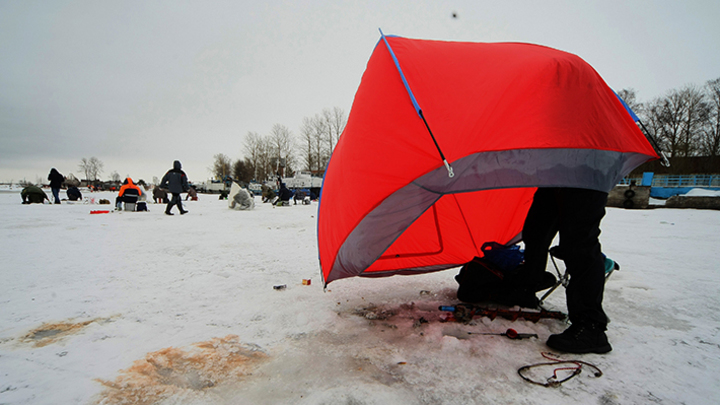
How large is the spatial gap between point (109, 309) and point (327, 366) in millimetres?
2105

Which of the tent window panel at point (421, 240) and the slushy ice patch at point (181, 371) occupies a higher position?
the tent window panel at point (421, 240)

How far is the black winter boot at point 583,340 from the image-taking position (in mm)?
1858

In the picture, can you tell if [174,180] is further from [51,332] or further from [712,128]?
[712,128]

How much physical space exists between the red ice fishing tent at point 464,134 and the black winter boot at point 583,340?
0.89m

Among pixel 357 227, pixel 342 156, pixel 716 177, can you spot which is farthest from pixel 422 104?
pixel 716 177

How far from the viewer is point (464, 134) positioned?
1751mm

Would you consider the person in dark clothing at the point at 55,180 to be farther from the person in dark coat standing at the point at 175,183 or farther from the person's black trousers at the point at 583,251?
the person's black trousers at the point at 583,251

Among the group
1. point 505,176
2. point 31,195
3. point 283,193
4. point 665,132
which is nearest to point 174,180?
point 283,193

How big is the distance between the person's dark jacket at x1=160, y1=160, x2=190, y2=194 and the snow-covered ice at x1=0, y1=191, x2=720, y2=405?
7333 mm

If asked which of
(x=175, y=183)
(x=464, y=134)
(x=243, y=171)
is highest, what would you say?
(x=243, y=171)

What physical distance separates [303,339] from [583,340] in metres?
1.81

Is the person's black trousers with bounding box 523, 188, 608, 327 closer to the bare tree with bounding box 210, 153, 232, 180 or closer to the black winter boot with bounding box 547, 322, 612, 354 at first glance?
the black winter boot with bounding box 547, 322, 612, 354

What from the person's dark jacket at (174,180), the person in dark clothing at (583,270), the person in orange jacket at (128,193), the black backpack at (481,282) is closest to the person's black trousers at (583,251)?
the person in dark clothing at (583,270)

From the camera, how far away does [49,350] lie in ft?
6.23
